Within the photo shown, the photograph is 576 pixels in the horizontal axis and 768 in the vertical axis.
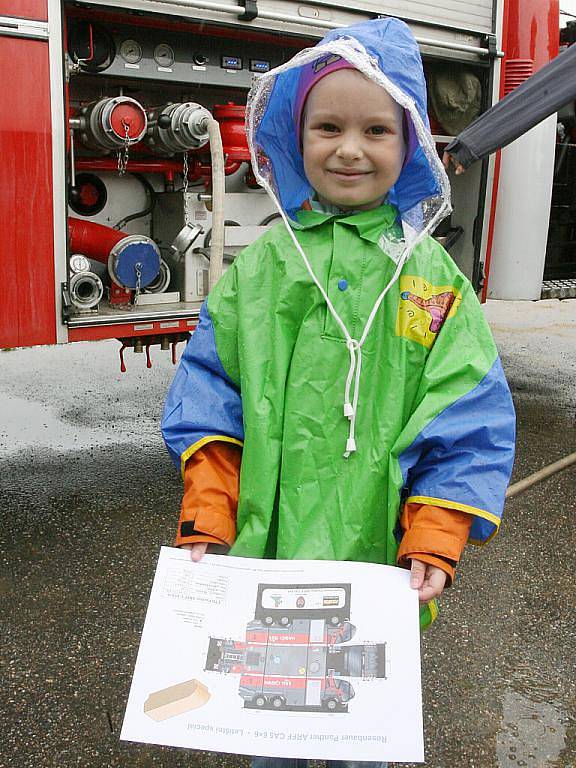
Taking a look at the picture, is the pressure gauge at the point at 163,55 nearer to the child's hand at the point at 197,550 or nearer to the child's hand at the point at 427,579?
the child's hand at the point at 197,550

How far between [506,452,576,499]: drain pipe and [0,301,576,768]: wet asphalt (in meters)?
0.04

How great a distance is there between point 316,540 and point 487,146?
3209 millimetres

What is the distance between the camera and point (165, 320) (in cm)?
389

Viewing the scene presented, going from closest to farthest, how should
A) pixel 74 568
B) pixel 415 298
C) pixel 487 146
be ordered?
1. pixel 415 298
2. pixel 74 568
3. pixel 487 146

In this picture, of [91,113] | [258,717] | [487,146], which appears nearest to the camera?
[258,717]

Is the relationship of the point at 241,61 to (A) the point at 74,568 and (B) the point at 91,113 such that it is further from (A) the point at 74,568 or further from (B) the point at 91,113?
(A) the point at 74,568

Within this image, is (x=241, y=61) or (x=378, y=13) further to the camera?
(x=241, y=61)

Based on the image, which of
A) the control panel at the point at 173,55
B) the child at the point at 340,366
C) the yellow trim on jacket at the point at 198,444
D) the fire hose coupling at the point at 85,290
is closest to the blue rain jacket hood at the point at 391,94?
the child at the point at 340,366

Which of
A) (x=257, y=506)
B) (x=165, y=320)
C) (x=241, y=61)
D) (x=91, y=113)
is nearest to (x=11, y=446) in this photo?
(x=165, y=320)

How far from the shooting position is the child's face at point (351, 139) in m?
1.36

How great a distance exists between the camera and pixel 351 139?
1369 mm

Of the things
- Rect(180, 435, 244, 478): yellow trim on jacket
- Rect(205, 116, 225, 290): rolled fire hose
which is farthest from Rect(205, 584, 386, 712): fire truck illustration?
Rect(205, 116, 225, 290): rolled fire hose

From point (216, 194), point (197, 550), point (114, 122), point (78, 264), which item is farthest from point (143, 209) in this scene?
point (197, 550)

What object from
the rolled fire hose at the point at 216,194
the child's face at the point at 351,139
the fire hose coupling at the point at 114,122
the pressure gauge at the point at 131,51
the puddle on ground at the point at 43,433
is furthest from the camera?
the puddle on ground at the point at 43,433
